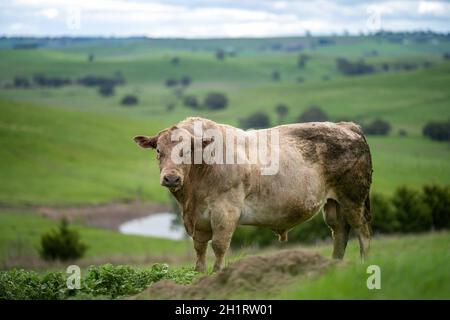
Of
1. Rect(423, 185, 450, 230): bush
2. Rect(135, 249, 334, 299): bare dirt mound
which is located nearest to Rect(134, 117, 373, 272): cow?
Rect(135, 249, 334, 299): bare dirt mound

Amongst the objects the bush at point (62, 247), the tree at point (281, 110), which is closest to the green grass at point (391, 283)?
the bush at point (62, 247)

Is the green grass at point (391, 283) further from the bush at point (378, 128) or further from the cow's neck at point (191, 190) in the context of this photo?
the bush at point (378, 128)

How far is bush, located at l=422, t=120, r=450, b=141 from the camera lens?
148 m

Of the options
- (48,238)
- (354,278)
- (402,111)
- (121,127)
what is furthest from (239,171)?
(402,111)

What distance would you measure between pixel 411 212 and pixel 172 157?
56790 millimetres

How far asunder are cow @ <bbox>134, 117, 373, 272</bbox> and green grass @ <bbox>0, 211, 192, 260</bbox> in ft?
173

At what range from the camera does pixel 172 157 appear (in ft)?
43.8

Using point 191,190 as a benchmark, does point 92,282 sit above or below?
below

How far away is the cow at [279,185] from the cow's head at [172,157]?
0.02 metres

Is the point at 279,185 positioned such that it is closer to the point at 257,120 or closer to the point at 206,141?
the point at 206,141

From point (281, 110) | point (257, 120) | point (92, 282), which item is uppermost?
point (281, 110)

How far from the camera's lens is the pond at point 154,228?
3469 inches

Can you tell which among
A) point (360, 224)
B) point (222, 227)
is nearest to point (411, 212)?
point (360, 224)
